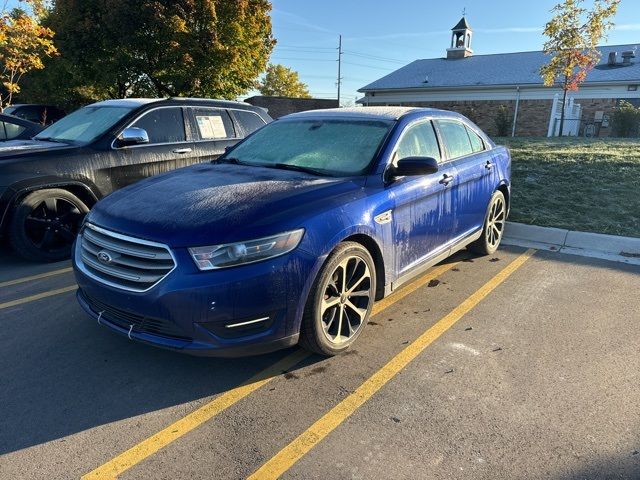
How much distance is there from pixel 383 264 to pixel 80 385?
7.12 ft

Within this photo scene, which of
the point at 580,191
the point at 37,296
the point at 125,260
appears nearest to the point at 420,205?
the point at 125,260

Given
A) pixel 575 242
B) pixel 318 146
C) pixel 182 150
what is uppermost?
pixel 318 146

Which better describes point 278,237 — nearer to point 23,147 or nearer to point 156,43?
point 23,147

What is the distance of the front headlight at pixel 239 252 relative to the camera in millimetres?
2672

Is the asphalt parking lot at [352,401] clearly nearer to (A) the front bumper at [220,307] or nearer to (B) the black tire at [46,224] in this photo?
(A) the front bumper at [220,307]

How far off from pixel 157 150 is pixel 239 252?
12.5 ft

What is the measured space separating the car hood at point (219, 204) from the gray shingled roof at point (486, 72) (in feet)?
99.3

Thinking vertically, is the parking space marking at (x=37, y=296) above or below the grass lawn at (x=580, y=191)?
below

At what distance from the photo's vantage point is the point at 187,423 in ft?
8.66

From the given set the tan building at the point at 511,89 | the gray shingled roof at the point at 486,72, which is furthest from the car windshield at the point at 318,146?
the gray shingled roof at the point at 486,72

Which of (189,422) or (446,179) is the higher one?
(446,179)

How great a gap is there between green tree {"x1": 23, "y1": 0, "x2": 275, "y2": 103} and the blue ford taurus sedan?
1526 centimetres

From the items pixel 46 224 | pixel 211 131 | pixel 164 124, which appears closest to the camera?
pixel 46 224

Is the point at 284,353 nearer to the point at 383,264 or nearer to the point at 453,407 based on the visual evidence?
the point at 383,264
